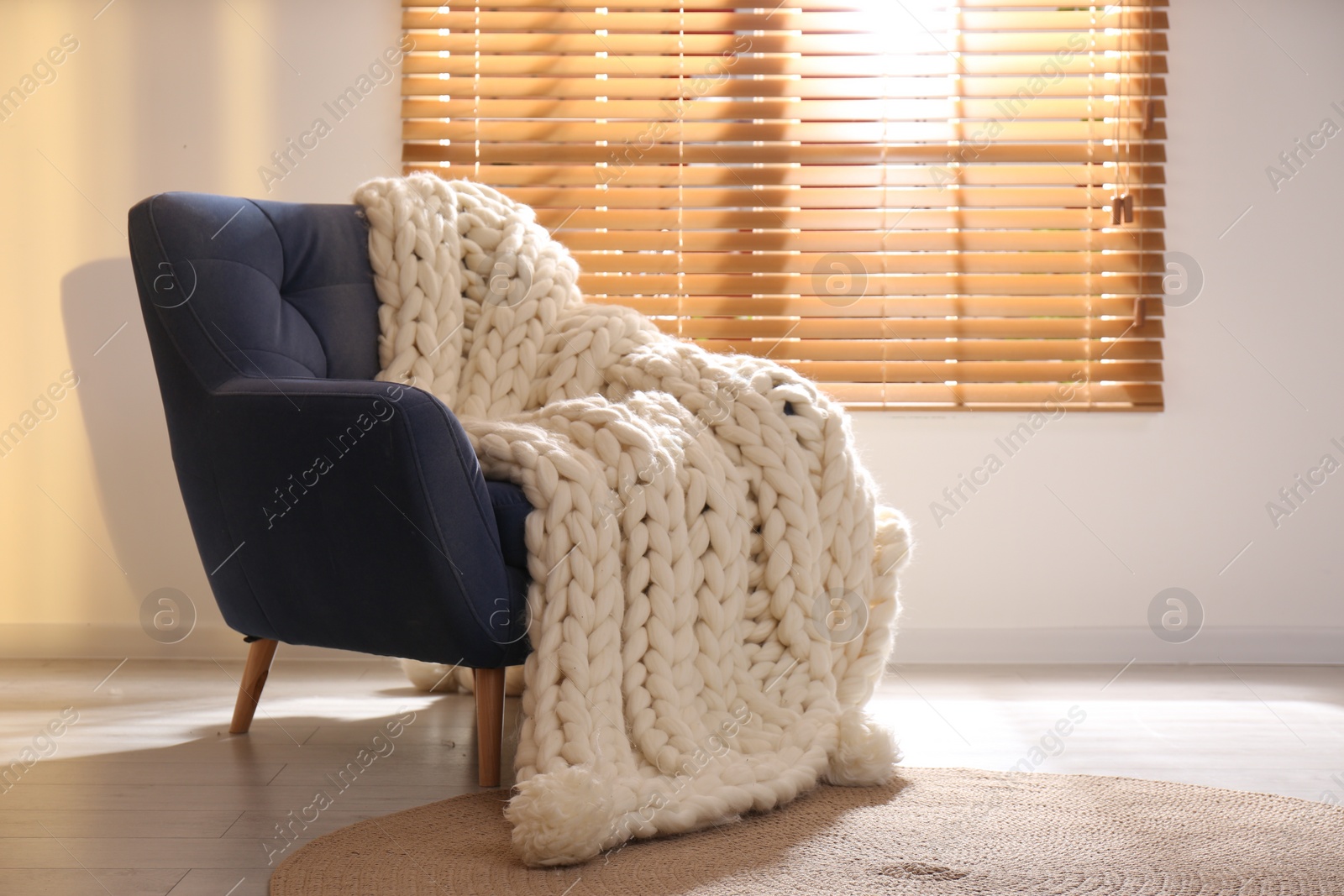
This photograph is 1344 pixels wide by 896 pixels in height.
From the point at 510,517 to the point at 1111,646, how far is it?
5.17ft

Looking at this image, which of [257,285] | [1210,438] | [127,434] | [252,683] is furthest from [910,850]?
[127,434]

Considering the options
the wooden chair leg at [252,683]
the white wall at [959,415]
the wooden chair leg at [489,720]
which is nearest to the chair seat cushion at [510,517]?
the wooden chair leg at [489,720]

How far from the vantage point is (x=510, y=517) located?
133 cm

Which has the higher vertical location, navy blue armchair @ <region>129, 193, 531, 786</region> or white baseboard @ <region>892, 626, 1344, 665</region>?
navy blue armchair @ <region>129, 193, 531, 786</region>

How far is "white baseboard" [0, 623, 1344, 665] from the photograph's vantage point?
90.1 inches

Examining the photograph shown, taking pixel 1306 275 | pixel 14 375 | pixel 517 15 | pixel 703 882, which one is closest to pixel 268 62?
pixel 517 15

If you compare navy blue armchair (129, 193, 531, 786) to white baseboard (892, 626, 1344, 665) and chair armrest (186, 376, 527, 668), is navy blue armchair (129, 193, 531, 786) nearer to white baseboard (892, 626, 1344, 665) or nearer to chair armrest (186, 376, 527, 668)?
chair armrest (186, 376, 527, 668)

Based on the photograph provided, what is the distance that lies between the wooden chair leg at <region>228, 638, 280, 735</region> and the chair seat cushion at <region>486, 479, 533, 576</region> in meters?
0.58

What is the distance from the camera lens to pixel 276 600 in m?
1.46

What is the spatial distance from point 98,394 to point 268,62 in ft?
2.70

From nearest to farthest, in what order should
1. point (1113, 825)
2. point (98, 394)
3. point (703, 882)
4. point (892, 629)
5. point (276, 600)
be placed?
point (703, 882), point (1113, 825), point (276, 600), point (892, 629), point (98, 394)

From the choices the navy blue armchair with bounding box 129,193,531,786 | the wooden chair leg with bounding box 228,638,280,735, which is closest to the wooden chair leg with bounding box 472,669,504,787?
the navy blue armchair with bounding box 129,193,531,786

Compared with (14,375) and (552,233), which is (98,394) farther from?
(552,233)

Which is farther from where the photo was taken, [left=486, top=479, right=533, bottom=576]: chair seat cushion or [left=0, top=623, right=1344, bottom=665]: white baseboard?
[left=0, top=623, right=1344, bottom=665]: white baseboard
